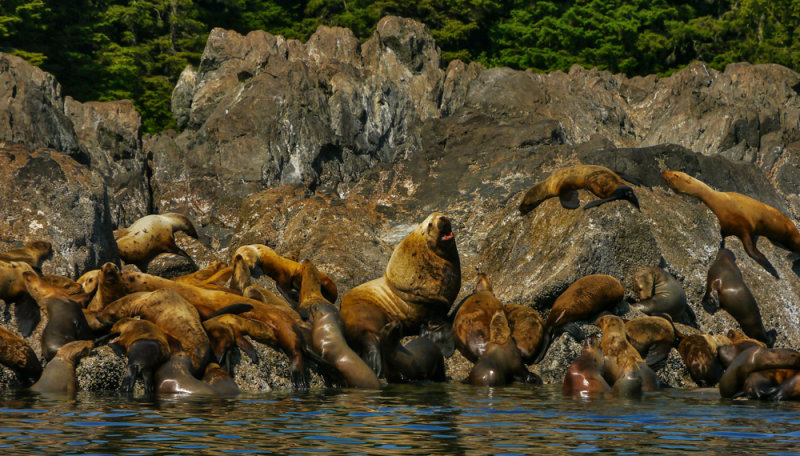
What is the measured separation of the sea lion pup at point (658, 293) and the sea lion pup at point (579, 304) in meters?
0.50

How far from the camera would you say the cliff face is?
14.8 m

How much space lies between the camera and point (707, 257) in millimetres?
15039

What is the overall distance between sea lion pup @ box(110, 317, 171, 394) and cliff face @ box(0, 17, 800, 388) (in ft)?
14.0

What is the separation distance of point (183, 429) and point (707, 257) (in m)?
9.78

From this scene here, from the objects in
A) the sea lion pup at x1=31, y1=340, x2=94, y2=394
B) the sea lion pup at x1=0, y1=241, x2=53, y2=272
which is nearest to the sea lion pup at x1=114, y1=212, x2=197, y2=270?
the sea lion pup at x1=0, y1=241, x2=53, y2=272

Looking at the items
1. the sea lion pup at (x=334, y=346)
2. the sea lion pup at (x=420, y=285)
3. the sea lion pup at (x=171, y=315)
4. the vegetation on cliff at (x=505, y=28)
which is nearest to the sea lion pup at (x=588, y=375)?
the sea lion pup at (x=334, y=346)

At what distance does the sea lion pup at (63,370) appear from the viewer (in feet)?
33.0

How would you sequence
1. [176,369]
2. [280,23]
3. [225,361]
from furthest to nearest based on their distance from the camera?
1. [280,23]
2. [225,361]
3. [176,369]

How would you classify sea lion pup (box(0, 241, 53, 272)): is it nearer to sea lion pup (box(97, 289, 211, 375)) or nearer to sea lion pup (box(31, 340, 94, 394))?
sea lion pup (box(97, 289, 211, 375))

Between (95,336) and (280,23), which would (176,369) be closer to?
(95,336)

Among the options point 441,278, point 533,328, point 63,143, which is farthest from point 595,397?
point 63,143

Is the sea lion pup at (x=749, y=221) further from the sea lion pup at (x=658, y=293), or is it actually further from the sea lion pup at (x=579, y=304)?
the sea lion pup at (x=579, y=304)

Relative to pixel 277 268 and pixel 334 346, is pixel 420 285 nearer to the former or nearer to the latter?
pixel 334 346

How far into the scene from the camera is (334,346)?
11.5 m
